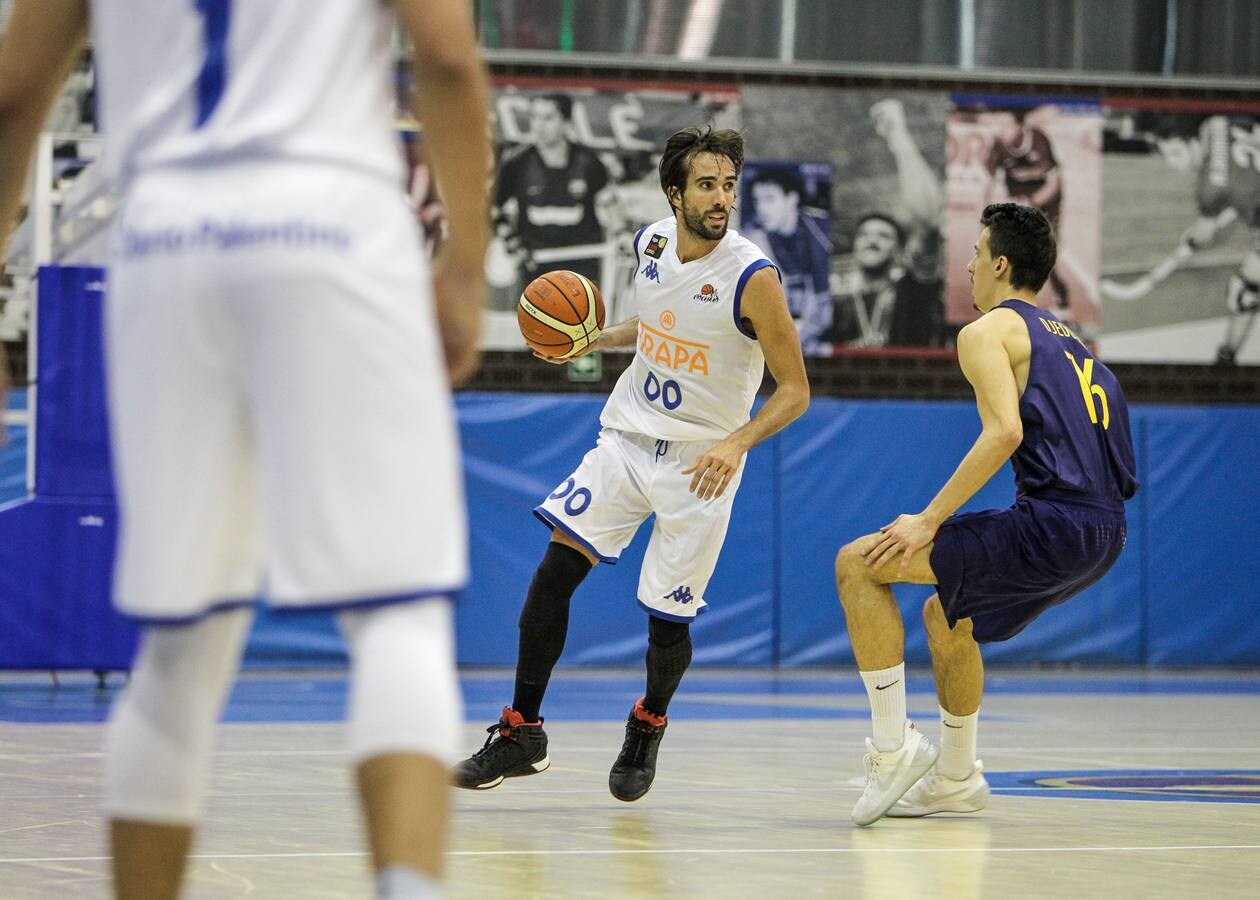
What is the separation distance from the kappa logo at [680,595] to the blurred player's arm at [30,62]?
3341mm

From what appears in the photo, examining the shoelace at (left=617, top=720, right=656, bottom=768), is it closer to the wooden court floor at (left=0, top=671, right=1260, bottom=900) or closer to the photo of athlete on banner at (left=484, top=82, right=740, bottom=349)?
the wooden court floor at (left=0, top=671, right=1260, bottom=900)

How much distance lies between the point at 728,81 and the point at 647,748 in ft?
30.9

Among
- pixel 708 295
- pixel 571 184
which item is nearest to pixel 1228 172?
pixel 571 184

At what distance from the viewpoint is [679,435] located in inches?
224

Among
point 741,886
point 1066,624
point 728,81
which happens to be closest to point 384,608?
point 741,886

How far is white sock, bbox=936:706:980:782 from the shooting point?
5.21m

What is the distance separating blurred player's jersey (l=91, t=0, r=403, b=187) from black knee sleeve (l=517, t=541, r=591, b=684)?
3.39 m

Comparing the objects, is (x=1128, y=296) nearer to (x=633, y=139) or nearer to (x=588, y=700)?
(x=633, y=139)

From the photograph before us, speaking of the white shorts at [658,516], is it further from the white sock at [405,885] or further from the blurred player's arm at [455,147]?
the white sock at [405,885]

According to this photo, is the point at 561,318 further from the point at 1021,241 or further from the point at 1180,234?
the point at 1180,234

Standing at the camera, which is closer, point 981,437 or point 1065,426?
point 981,437

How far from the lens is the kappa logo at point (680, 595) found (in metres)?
5.59

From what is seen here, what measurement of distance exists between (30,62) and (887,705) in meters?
3.31

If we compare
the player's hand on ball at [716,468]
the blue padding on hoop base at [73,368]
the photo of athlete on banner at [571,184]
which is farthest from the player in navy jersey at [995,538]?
the photo of athlete on banner at [571,184]
